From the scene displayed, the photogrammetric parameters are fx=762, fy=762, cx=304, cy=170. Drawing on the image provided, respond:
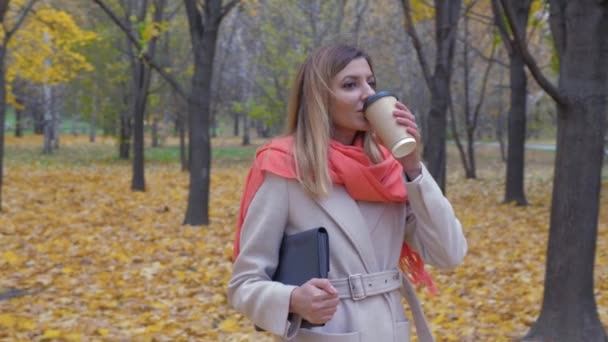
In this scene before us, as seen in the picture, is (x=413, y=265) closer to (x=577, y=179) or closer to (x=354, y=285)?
(x=354, y=285)

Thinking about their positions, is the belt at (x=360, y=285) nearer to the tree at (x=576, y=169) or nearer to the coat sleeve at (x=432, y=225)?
the coat sleeve at (x=432, y=225)

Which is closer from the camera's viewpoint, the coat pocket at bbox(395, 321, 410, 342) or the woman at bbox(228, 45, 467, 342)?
the woman at bbox(228, 45, 467, 342)

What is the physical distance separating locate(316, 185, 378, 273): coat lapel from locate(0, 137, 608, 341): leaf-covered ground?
3.52 meters

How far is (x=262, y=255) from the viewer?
2170 mm

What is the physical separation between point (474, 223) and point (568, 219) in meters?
6.85

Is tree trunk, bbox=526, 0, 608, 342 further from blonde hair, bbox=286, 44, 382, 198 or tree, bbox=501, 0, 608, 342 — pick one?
blonde hair, bbox=286, 44, 382, 198

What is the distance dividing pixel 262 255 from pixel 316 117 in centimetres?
42

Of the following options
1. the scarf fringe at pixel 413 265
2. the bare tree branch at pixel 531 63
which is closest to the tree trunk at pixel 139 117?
the bare tree branch at pixel 531 63

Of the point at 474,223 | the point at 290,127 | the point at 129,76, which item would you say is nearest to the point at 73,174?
the point at 129,76

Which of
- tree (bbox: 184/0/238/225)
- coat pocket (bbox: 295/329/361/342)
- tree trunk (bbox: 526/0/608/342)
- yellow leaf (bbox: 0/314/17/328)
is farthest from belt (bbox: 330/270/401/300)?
tree (bbox: 184/0/238/225)

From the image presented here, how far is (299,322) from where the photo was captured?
2096 mm

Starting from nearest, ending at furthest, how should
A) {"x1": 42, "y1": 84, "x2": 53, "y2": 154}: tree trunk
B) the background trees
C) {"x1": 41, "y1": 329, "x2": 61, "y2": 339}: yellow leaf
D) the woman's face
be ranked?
the woman's face < the background trees < {"x1": 41, "y1": 329, "x2": 61, "y2": 339}: yellow leaf < {"x1": 42, "y1": 84, "x2": 53, "y2": 154}: tree trunk

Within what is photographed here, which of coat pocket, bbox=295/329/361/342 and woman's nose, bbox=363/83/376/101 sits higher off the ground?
woman's nose, bbox=363/83/376/101

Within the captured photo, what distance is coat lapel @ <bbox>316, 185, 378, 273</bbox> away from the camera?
2.15m
